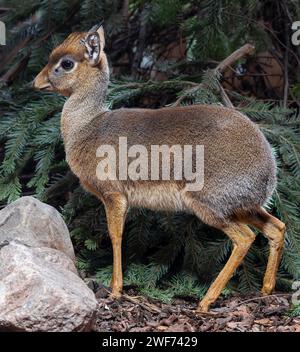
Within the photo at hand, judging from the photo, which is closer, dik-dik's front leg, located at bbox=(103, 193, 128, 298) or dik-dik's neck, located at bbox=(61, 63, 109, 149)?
dik-dik's front leg, located at bbox=(103, 193, 128, 298)

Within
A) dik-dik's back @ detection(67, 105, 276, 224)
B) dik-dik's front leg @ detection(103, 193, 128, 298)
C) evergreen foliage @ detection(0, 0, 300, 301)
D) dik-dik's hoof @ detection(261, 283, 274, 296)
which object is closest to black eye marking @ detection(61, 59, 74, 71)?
dik-dik's back @ detection(67, 105, 276, 224)

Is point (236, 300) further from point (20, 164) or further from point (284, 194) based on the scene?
point (20, 164)

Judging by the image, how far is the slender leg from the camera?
3.56m

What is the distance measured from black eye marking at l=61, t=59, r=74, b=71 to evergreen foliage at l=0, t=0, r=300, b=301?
18.3 inches

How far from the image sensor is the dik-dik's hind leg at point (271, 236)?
3.72 meters

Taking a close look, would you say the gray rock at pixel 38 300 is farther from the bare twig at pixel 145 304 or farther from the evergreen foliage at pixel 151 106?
the evergreen foliage at pixel 151 106

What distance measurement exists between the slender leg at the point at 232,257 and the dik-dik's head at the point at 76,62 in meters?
1.00

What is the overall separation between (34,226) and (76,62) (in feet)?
2.68

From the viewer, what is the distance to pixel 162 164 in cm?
361

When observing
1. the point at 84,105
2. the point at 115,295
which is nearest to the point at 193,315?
the point at 115,295

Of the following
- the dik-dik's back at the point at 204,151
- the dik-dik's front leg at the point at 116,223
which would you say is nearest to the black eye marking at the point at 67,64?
the dik-dik's back at the point at 204,151

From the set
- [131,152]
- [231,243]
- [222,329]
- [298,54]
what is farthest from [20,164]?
[298,54]

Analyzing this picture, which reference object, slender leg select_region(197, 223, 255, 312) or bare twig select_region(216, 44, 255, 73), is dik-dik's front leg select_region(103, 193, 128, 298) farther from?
bare twig select_region(216, 44, 255, 73)

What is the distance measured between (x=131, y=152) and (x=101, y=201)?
1.62 feet
